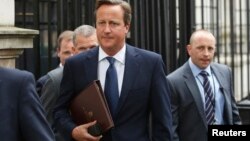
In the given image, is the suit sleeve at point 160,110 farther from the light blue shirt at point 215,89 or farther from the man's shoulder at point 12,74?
the light blue shirt at point 215,89

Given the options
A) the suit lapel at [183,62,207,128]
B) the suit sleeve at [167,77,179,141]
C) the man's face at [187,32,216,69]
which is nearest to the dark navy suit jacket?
the suit sleeve at [167,77,179,141]

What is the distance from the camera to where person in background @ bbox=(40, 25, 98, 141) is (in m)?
5.54

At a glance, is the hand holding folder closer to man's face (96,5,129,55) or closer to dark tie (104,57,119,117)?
dark tie (104,57,119,117)

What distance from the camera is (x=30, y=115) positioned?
12.0ft

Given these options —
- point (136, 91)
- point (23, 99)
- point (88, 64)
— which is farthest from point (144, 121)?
point (23, 99)

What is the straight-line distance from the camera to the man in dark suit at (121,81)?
4.68 meters

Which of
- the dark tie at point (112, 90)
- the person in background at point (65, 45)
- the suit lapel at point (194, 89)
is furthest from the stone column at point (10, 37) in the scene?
the suit lapel at point (194, 89)

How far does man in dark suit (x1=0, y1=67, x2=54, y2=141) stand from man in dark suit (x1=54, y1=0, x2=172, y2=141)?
0.96 m

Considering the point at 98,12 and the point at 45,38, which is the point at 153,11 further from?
the point at 98,12

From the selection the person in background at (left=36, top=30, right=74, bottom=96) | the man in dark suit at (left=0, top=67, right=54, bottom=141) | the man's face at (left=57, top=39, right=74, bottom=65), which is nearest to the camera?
the man in dark suit at (left=0, top=67, right=54, bottom=141)

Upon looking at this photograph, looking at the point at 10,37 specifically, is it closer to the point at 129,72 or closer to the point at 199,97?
the point at 129,72

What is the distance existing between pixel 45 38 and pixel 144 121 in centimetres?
241

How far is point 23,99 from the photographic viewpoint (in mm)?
3676

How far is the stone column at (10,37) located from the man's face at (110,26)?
57cm
